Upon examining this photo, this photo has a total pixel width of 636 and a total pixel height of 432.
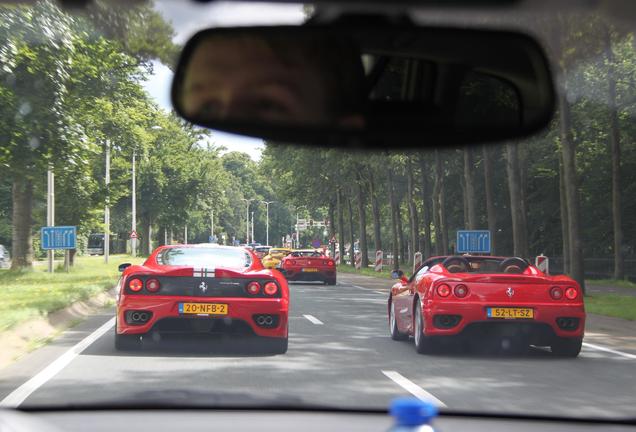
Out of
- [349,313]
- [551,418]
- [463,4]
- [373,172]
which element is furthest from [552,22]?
[373,172]

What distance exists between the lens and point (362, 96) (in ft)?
9.06

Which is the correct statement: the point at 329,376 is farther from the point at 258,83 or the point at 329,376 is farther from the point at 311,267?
the point at 311,267

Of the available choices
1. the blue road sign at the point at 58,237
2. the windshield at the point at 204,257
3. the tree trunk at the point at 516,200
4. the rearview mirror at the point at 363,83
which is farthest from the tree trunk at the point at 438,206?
the rearview mirror at the point at 363,83

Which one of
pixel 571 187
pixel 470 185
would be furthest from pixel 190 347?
pixel 470 185

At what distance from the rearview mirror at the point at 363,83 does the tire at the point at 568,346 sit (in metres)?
8.12

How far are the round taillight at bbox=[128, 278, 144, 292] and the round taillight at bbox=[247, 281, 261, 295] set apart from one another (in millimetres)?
1204

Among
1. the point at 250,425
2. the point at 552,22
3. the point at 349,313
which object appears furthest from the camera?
the point at 552,22

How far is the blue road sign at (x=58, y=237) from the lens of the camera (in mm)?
29375

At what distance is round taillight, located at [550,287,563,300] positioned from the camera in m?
10.8

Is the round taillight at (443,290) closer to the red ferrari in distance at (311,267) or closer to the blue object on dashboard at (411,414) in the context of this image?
the blue object on dashboard at (411,414)

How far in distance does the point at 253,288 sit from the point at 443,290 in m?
2.22

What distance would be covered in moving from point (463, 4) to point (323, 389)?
5.13m

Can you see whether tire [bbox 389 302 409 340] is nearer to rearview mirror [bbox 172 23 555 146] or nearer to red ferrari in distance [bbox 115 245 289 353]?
red ferrari in distance [bbox 115 245 289 353]

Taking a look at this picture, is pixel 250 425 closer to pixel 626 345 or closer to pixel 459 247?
pixel 626 345
